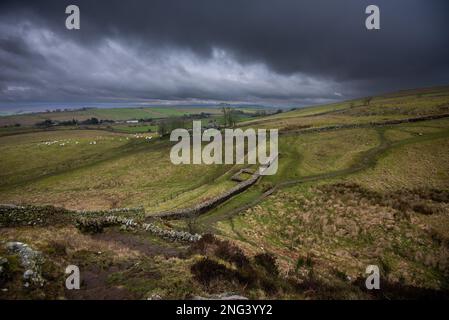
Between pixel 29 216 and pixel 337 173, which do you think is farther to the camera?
pixel 337 173

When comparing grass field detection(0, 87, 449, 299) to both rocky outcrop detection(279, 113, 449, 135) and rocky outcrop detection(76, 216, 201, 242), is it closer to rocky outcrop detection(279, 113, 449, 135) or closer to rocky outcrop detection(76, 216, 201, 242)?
rocky outcrop detection(76, 216, 201, 242)

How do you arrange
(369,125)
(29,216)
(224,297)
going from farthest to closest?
(369,125)
(29,216)
(224,297)

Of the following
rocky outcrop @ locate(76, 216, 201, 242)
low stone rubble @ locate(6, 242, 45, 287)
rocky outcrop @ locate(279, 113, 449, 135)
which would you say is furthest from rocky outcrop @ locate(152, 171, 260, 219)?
rocky outcrop @ locate(279, 113, 449, 135)

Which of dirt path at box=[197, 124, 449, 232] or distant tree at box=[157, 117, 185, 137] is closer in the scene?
dirt path at box=[197, 124, 449, 232]

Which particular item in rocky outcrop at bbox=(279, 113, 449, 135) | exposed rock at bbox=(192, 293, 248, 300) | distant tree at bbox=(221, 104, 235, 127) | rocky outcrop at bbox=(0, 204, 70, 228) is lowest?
exposed rock at bbox=(192, 293, 248, 300)

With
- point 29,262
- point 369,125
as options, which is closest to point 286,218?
point 29,262

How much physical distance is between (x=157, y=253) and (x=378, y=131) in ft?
222

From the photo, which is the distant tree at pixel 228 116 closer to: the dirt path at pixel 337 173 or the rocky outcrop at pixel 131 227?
the dirt path at pixel 337 173

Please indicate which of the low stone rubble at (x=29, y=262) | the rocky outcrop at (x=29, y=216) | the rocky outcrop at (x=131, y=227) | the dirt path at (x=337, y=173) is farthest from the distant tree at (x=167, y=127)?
the low stone rubble at (x=29, y=262)

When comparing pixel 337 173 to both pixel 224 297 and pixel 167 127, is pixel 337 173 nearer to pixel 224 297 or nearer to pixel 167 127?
pixel 224 297

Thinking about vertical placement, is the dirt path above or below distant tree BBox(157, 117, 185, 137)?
below

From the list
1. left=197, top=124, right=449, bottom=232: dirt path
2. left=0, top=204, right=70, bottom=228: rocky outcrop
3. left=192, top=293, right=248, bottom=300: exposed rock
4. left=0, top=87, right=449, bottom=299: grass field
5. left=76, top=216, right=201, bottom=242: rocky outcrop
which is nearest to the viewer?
left=192, top=293, right=248, bottom=300: exposed rock

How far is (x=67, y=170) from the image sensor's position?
66312 millimetres

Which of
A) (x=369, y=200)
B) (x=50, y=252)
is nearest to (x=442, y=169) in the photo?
(x=369, y=200)
